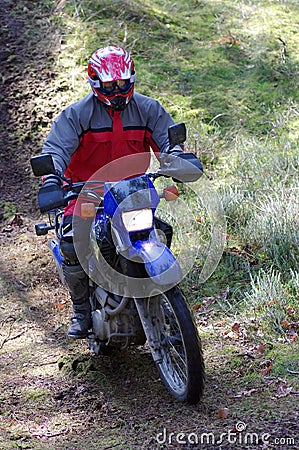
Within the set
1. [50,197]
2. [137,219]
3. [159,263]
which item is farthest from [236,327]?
[50,197]

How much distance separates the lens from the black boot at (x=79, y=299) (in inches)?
183

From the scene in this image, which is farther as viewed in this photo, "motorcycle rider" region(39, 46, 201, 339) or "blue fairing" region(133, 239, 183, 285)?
"motorcycle rider" region(39, 46, 201, 339)

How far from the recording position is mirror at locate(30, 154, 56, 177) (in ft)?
13.0

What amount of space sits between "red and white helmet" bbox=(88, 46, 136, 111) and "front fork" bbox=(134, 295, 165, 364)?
4.22 feet

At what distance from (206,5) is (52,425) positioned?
8884 mm

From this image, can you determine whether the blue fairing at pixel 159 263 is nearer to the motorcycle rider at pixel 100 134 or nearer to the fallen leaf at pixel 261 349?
the motorcycle rider at pixel 100 134

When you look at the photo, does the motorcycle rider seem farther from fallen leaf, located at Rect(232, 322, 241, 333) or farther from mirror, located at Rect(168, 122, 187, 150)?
fallen leaf, located at Rect(232, 322, 241, 333)

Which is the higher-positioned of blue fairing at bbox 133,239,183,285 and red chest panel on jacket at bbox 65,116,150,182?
red chest panel on jacket at bbox 65,116,150,182

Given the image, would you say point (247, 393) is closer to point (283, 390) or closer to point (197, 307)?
point (283, 390)

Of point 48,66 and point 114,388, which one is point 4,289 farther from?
point 48,66

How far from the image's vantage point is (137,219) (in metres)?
3.89

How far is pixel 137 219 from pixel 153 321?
65 cm

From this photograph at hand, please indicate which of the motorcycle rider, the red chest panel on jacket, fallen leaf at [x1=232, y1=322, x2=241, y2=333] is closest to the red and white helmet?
the motorcycle rider

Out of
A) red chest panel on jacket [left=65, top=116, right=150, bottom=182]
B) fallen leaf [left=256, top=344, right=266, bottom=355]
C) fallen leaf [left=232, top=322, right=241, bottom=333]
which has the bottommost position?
fallen leaf [left=232, top=322, right=241, bottom=333]
